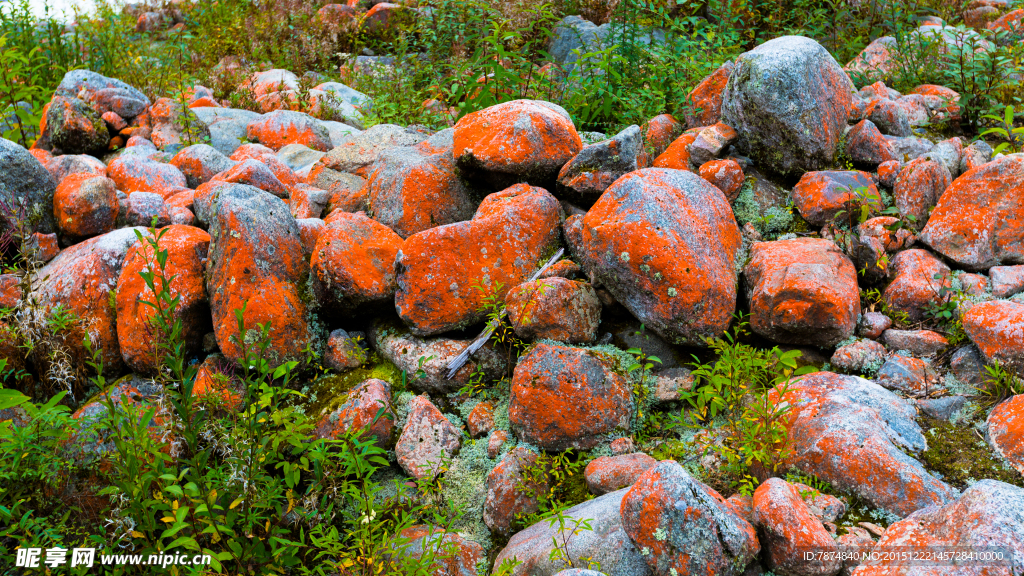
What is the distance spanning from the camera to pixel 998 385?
347 cm

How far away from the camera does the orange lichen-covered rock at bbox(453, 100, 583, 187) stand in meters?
4.77

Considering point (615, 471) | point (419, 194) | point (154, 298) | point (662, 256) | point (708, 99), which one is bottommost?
point (615, 471)

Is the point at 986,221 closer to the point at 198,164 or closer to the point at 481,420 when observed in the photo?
the point at 481,420

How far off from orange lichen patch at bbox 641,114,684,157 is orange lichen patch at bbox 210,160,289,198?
11.2 ft

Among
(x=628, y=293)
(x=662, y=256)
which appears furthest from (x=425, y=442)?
(x=662, y=256)

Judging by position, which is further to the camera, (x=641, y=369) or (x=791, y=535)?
(x=641, y=369)

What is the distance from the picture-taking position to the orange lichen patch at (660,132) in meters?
5.58

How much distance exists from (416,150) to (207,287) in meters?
Result: 2.12

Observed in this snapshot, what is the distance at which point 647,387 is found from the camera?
13.1 feet

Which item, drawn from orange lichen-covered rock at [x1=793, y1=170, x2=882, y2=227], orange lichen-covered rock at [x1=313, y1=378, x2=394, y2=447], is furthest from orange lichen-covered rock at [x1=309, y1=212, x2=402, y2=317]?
orange lichen-covered rock at [x1=793, y1=170, x2=882, y2=227]

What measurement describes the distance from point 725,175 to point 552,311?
6.44ft

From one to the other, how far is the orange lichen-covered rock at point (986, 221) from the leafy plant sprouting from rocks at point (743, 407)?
1475 millimetres

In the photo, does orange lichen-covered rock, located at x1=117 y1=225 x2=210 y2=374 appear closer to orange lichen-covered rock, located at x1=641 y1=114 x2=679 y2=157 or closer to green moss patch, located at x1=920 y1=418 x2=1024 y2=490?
orange lichen-covered rock, located at x1=641 y1=114 x2=679 y2=157

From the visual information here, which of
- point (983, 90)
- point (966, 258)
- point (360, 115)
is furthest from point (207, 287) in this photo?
point (983, 90)
